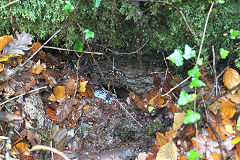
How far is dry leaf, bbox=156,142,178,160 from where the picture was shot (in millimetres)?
1660

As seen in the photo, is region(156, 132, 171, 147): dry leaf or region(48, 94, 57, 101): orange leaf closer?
region(156, 132, 171, 147): dry leaf

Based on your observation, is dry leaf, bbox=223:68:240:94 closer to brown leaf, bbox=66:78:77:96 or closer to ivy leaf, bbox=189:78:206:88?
ivy leaf, bbox=189:78:206:88

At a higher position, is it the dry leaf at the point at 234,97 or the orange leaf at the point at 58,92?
the dry leaf at the point at 234,97

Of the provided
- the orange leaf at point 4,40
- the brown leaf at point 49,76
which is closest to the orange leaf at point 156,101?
the brown leaf at point 49,76

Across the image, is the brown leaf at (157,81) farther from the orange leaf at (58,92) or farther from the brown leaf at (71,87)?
the orange leaf at (58,92)

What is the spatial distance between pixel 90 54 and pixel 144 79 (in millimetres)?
697

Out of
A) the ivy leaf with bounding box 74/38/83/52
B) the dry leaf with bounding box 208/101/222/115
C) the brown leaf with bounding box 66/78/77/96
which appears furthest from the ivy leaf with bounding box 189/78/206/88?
the brown leaf with bounding box 66/78/77/96

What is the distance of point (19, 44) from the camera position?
1.74 meters

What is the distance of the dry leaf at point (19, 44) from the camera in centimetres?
173

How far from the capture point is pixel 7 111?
65.7 inches

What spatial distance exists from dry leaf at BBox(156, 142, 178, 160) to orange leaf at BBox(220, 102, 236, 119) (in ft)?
1.65

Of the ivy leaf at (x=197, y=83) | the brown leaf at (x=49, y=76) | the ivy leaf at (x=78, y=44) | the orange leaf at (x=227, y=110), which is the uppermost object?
the ivy leaf at (x=78, y=44)

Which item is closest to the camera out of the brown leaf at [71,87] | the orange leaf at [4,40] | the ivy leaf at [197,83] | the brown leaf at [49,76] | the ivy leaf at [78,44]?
the ivy leaf at [197,83]

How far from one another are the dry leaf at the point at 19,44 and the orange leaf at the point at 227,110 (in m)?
1.80
